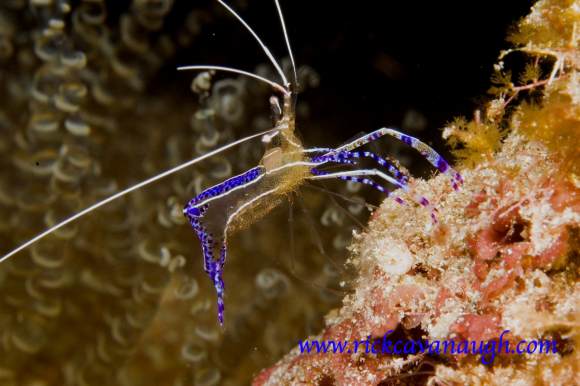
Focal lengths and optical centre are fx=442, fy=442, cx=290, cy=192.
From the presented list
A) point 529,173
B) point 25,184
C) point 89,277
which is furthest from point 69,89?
point 529,173

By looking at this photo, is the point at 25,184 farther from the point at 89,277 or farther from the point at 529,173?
the point at 529,173

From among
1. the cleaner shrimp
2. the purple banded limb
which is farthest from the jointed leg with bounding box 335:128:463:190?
the purple banded limb

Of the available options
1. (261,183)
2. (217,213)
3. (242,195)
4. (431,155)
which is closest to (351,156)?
(431,155)

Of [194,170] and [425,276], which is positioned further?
[194,170]

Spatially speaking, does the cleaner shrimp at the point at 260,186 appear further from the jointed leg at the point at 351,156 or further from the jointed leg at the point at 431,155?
the jointed leg at the point at 431,155

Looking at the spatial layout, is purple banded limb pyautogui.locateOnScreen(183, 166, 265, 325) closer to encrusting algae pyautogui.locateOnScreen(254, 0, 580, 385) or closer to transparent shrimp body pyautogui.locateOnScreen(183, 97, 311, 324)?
transparent shrimp body pyautogui.locateOnScreen(183, 97, 311, 324)

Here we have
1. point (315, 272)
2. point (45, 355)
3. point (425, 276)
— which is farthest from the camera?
point (315, 272)

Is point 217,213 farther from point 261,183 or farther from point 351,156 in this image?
point 351,156
